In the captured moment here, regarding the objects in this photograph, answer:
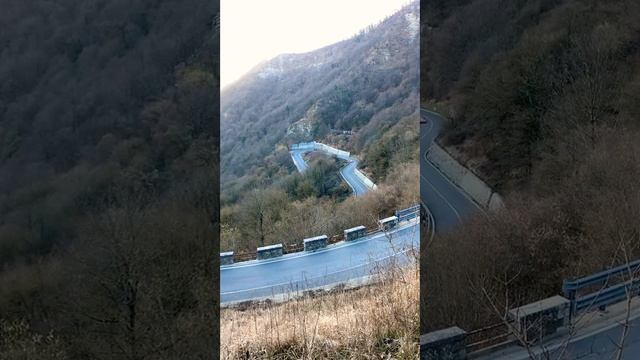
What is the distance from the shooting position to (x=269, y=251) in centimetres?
361

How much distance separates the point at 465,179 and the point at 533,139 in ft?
2.95

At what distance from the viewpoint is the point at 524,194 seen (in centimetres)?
407

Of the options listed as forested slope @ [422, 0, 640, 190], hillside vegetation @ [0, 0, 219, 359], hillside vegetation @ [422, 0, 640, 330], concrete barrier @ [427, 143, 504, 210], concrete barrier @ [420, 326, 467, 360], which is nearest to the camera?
concrete barrier @ [420, 326, 467, 360]

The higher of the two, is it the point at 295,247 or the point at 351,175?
the point at 351,175

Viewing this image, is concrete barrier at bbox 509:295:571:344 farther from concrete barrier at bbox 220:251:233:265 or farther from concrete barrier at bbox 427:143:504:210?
concrete barrier at bbox 220:251:233:265

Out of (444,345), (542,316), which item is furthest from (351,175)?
(542,316)

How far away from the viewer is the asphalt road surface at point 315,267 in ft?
11.4

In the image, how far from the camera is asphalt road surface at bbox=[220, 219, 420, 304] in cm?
349

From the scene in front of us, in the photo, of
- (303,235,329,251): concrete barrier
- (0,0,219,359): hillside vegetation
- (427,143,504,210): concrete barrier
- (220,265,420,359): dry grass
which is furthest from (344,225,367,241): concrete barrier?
(0,0,219,359): hillside vegetation

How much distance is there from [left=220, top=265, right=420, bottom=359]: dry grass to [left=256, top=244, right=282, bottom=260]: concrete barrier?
313mm

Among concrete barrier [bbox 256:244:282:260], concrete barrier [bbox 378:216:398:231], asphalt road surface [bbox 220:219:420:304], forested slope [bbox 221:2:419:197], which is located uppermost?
forested slope [bbox 221:2:419:197]

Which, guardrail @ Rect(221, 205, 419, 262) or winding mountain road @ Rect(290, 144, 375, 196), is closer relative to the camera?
guardrail @ Rect(221, 205, 419, 262)

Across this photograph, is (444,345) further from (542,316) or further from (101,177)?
(101,177)

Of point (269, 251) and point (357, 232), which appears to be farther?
point (357, 232)
